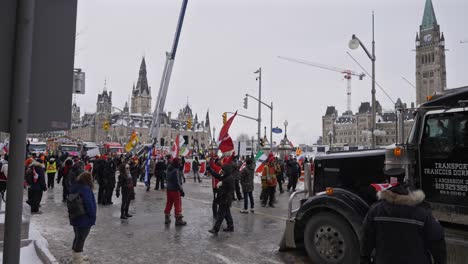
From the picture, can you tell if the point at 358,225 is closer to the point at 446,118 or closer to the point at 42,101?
the point at 446,118

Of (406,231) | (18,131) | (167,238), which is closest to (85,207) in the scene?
(167,238)

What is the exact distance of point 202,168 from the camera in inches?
1121

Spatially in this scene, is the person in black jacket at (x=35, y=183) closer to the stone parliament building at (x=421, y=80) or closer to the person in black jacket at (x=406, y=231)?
the person in black jacket at (x=406, y=231)

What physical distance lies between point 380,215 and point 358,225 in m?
2.53

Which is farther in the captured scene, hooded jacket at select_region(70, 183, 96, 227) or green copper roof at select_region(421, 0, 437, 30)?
green copper roof at select_region(421, 0, 437, 30)

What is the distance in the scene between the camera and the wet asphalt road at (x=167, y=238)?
7.78 meters

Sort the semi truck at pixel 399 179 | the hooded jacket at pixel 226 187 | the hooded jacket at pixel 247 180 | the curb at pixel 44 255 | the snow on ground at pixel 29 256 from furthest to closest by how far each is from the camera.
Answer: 1. the hooded jacket at pixel 247 180
2. the hooded jacket at pixel 226 187
3. the snow on ground at pixel 29 256
4. the curb at pixel 44 255
5. the semi truck at pixel 399 179

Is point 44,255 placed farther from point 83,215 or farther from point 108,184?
point 108,184

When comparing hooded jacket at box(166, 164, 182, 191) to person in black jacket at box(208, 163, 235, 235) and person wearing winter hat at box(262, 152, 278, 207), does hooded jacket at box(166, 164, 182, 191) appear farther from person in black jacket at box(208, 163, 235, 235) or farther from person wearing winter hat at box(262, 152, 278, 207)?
person wearing winter hat at box(262, 152, 278, 207)

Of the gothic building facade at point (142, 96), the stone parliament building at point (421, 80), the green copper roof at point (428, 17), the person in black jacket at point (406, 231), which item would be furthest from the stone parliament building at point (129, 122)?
the person in black jacket at point (406, 231)

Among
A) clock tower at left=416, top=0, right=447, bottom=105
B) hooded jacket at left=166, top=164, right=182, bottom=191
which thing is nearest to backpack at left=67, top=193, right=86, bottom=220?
hooded jacket at left=166, top=164, right=182, bottom=191

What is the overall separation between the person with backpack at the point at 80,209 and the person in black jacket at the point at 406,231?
5.13m

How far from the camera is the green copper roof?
124m

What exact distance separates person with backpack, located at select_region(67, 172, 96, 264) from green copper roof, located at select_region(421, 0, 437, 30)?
138 meters
